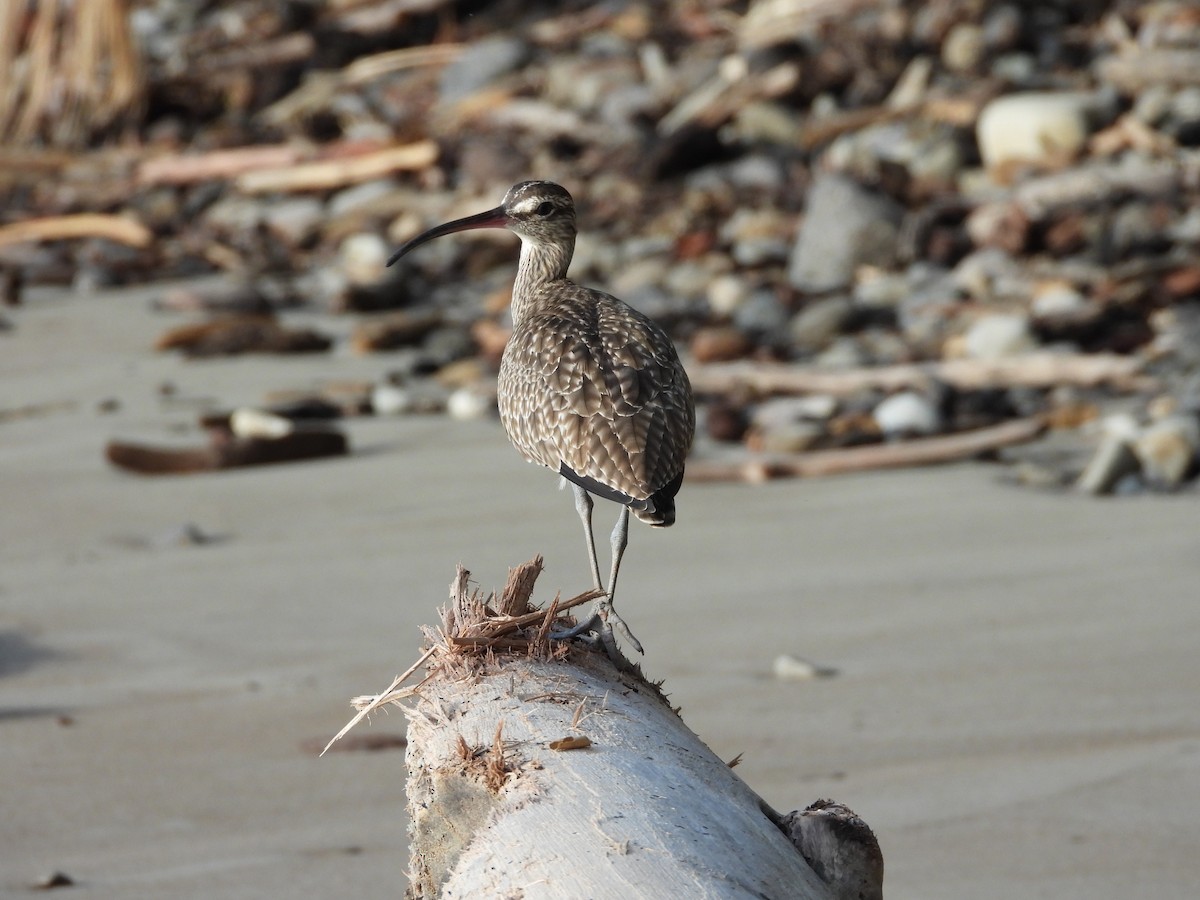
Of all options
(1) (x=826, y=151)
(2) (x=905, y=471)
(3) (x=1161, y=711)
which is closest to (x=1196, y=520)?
(2) (x=905, y=471)

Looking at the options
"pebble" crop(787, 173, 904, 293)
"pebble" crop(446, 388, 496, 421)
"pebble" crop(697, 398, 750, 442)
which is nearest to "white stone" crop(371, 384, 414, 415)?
"pebble" crop(446, 388, 496, 421)

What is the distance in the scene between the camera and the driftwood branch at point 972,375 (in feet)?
32.8

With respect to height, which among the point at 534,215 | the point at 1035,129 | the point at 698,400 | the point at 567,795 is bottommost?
the point at 698,400

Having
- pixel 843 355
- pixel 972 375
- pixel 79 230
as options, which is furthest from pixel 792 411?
pixel 79 230

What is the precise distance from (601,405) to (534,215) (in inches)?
43.0

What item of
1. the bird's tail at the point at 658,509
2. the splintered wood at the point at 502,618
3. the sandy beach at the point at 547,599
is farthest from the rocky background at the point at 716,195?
the splintered wood at the point at 502,618

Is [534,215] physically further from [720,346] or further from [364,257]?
[364,257]

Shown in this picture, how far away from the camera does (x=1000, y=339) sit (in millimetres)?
10617

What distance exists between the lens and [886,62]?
1599 centimetres

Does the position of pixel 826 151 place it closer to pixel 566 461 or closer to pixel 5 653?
pixel 5 653

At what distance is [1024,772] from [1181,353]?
5407 millimetres

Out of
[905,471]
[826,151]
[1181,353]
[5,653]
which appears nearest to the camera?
[5,653]

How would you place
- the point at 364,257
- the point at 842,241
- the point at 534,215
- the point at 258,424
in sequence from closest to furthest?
the point at 534,215 → the point at 258,424 → the point at 842,241 → the point at 364,257

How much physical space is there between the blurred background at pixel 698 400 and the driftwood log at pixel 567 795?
4.50 ft
